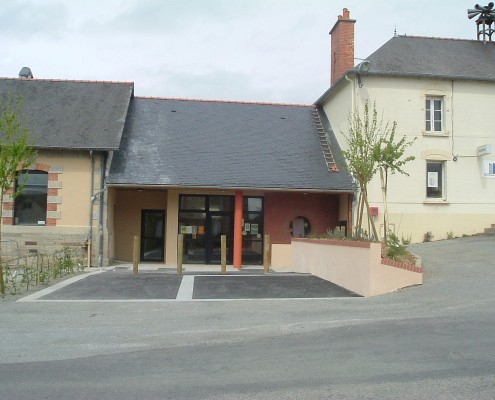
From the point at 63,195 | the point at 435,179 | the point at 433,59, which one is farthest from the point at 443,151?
the point at 63,195

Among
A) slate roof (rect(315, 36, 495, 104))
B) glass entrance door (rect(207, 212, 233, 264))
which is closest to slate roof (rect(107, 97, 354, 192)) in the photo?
glass entrance door (rect(207, 212, 233, 264))

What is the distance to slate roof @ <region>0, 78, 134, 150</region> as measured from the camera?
61.6 ft

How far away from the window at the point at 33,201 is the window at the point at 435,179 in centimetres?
1393

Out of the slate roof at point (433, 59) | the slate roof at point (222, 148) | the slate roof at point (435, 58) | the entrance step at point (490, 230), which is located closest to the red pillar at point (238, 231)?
the slate roof at point (222, 148)

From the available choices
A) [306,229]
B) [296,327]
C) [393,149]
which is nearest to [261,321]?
[296,327]

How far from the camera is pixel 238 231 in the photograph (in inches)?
779

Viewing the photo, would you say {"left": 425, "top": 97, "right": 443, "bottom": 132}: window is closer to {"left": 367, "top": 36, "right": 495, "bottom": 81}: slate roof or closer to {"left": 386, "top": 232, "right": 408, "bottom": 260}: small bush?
{"left": 367, "top": 36, "right": 495, "bottom": 81}: slate roof

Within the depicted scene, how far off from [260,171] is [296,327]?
12.4 meters

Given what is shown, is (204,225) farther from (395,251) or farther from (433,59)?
(433,59)

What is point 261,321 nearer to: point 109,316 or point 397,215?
point 109,316

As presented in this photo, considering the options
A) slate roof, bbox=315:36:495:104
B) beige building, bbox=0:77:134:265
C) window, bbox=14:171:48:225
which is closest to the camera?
beige building, bbox=0:77:134:265

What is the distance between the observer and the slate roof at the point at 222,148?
63.4 ft

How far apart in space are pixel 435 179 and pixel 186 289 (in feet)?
40.9

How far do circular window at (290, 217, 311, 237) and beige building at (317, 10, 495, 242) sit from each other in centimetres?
296
